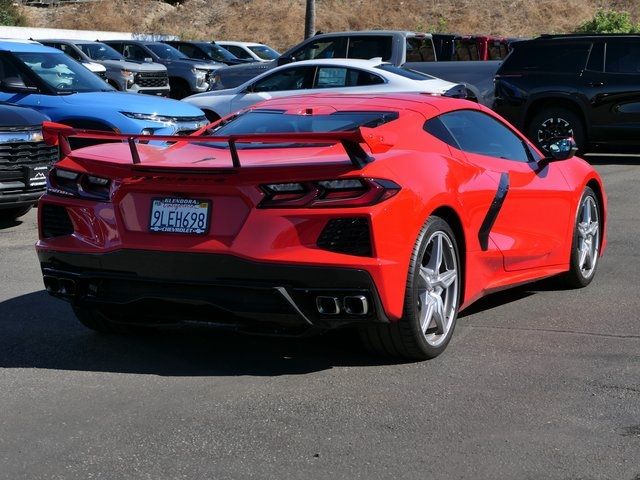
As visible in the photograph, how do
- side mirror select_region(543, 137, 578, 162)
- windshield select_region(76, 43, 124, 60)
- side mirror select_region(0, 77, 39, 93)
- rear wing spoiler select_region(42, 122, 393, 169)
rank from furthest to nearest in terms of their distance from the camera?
windshield select_region(76, 43, 124, 60), side mirror select_region(0, 77, 39, 93), side mirror select_region(543, 137, 578, 162), rear wing spoiler select_region(42, 122, 393, 169)

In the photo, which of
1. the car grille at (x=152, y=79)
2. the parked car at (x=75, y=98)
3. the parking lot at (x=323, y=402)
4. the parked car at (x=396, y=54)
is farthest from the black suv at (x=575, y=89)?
the car grille at (x=152, y=79)

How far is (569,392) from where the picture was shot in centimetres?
550

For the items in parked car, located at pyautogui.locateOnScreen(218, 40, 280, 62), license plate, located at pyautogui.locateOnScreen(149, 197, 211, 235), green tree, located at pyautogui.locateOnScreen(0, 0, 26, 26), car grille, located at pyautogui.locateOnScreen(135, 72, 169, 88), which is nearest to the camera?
license plate, located at pyautogui.locateOnScreen(149, 197, 211, 235)

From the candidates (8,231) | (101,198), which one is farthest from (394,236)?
(8,231)

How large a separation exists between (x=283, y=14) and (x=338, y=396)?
5400 cm

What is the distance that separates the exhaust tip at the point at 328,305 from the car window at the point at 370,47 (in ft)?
54.5

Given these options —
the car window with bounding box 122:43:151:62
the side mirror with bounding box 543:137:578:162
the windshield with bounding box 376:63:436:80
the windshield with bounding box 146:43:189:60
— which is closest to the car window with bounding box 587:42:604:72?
the windshield with bounding box 376:63:436:80

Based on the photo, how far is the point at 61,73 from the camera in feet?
48.7

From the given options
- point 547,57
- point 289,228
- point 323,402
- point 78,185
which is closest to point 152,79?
point 547,57

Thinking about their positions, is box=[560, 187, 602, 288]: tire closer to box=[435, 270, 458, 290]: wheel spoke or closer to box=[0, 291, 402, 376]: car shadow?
box=[435, 270, 458, 290]: wheel spoke

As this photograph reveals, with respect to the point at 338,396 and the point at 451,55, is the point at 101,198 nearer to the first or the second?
the point at 338,396

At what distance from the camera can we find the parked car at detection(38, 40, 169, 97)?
25.7 meters

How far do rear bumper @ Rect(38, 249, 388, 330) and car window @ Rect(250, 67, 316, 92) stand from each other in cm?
1246

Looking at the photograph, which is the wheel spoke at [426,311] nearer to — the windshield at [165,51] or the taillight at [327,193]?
the taillight at [327,193]
